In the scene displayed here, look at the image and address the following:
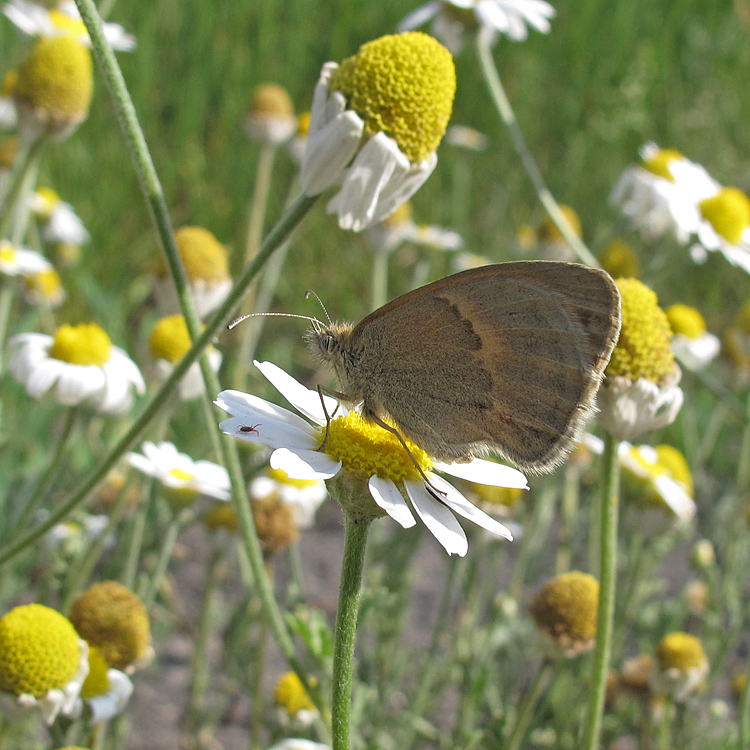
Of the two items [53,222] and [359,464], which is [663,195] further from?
[53,222]

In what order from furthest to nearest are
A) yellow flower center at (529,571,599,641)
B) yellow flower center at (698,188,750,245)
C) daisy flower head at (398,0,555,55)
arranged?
yellow flower center at (698,188,750,245), daisy flower head at (398,0,555,55), yellow flower center at (529,571,599,641)

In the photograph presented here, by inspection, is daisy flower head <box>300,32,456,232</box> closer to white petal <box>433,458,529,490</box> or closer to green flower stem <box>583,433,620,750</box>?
white petal <box>433,458,529,490</box>

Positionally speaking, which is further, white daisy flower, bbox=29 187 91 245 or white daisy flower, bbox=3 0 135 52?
white daisy flower, bbox=29 187 91 245

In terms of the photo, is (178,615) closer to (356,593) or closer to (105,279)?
(356,593)

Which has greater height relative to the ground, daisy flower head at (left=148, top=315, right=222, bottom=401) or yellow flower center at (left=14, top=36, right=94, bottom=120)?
yellow flower center at (left=14, top=36, right=94, bottom=120)

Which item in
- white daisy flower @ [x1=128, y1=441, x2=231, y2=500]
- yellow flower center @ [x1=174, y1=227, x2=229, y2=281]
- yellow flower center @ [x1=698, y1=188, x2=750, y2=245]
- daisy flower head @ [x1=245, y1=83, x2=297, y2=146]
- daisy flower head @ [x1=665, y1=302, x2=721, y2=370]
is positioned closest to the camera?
white daisy flower @ [x1=128, y1=441, x2=231, y2=500]

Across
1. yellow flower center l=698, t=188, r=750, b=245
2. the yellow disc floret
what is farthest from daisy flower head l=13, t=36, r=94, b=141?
yellow flower center l=698, t=188, r=750, b=245
